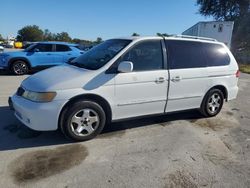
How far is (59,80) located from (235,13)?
1549 inches

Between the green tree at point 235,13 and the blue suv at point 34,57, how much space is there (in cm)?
3171

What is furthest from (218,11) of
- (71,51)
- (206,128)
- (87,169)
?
(87,169)

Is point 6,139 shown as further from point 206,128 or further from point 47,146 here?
point 206,128

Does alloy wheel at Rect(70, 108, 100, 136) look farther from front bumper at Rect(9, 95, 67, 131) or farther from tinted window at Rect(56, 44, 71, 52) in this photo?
tinted window at Rect(56, 44, 71, 52)

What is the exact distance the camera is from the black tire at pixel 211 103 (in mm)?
5934

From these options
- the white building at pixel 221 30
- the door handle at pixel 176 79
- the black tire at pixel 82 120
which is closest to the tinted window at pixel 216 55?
the door handle at pixel 176 79

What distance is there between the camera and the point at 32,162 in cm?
381

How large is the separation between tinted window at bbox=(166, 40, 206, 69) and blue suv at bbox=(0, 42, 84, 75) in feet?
24.3

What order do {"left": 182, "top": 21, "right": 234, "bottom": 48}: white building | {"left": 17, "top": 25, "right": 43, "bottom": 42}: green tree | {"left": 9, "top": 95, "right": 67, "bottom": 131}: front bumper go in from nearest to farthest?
{"left": 9, "top": 95, "right": 67, "bottom": 131}: front bumper
{"left": 182, "top": 21, "right": 234, "bottom": 48}: white building
{"left": 17, "top": 25, "right": 43, "bottom": 42}: green tree

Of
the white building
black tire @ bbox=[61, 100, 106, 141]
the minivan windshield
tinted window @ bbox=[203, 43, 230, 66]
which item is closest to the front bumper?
black tire @ bbox=[61, 100, 106, 141]

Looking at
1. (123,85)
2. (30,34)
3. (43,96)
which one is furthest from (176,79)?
(30,34)

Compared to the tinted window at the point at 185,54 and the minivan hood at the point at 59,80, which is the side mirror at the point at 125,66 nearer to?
the minivan hood at the point at 59,80

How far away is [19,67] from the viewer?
12008 millimetres

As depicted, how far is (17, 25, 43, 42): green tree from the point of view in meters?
96.2
